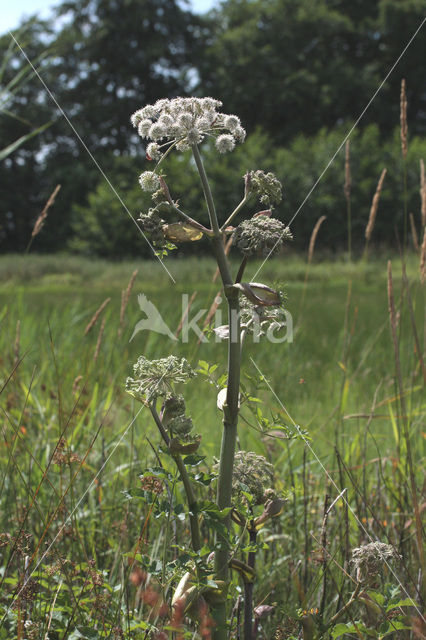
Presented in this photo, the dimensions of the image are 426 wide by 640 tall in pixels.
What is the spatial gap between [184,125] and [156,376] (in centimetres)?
37

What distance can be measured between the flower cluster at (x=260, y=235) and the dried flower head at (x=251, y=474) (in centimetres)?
36

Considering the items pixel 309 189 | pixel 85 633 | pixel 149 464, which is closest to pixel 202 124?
pixel 85 633

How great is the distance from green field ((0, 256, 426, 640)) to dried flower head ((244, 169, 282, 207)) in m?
0.18

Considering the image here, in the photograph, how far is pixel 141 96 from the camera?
27516mm

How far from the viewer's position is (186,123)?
829mm

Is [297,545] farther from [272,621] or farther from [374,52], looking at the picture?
[374,52]

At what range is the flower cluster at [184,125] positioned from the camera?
0.83 meters

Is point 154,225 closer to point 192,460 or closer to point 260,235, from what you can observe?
point 260,235

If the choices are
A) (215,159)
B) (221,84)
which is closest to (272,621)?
(215,159)

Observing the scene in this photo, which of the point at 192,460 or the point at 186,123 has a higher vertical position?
the point at 186,123

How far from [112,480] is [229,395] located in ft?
4.16

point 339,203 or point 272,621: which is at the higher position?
point 339,203

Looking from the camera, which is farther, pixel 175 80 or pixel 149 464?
pixel 175 80

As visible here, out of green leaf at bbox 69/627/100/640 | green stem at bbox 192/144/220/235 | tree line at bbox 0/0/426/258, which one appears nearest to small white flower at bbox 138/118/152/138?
green stem at bbox 192/144/220/235
